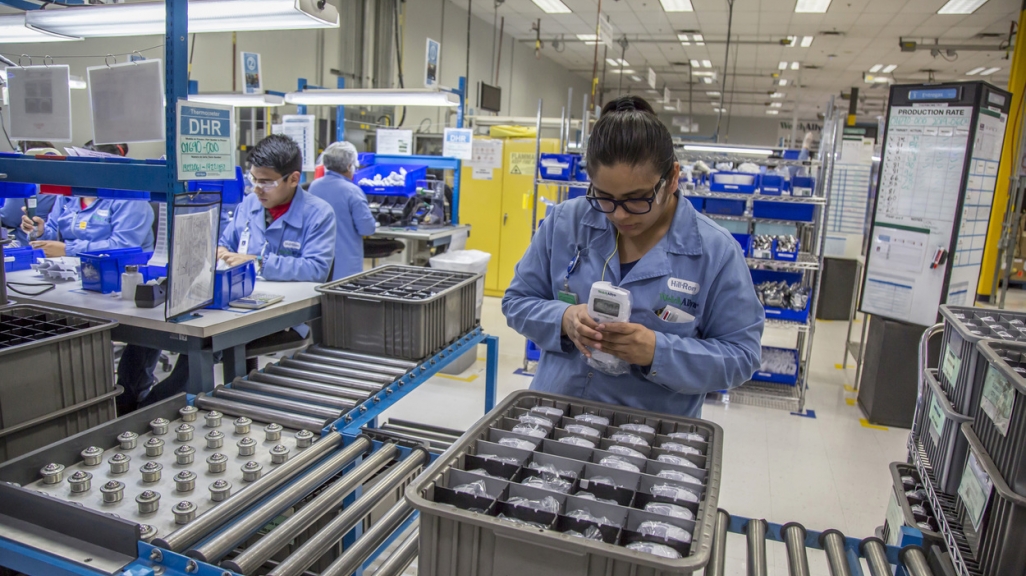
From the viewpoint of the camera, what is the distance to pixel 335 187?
435cm

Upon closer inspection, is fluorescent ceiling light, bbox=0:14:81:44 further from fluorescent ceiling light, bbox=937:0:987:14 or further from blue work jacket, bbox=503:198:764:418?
fluorescent ceiling light, bbox=937:0:987:14

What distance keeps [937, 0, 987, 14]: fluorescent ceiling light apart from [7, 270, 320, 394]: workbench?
995 centimetres

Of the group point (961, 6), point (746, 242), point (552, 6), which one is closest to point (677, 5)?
point (552, 6)

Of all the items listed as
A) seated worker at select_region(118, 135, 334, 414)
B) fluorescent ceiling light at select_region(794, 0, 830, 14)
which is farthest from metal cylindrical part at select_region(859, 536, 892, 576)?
fluorescent ceiling light at select_region(794, 0, 830, 14)

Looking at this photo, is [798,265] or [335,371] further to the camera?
[798,265]

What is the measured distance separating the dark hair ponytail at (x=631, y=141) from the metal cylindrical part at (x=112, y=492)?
1.26 metres

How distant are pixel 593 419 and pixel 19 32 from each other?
11.1ft

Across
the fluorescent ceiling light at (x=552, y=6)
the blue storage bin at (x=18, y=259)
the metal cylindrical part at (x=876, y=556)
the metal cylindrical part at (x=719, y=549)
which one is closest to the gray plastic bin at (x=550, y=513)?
the metal cylindrical part at (x=719, y=549)

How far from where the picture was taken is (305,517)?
136 cm

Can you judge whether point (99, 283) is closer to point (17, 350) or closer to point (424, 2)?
point (17, 350)

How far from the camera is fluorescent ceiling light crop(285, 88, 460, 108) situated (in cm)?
470

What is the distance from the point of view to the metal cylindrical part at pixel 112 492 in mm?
1358

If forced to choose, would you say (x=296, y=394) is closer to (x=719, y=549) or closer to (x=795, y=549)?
(x=719, y=549)

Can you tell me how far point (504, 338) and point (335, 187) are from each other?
255 cm
